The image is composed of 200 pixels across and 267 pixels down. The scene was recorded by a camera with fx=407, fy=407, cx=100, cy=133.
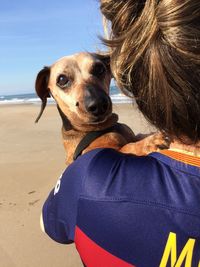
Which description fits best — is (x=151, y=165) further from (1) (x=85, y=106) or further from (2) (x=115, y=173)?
(1) (x=85, y=106)

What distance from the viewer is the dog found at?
8.14 ft

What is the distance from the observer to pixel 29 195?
4.47 meters

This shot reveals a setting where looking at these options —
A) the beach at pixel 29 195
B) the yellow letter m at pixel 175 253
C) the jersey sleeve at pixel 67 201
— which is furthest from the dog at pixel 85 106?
the yellow letter m at pixel 175 253

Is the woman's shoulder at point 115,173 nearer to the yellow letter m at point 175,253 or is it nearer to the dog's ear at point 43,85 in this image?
the yellow letter m at point 175,253

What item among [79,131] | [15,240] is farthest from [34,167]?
[79,131]

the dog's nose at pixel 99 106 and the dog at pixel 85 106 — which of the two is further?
the dog's nose at pixel 99 106

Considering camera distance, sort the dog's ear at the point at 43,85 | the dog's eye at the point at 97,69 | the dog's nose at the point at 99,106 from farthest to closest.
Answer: the dog's ear at the point at 43,85, the dog's eye at the point at 97,69, the dog's nose at the point at 99,106

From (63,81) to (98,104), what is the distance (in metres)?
0.67

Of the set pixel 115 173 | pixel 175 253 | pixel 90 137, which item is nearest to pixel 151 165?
pixel 115 173

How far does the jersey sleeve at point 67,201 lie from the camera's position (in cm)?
134

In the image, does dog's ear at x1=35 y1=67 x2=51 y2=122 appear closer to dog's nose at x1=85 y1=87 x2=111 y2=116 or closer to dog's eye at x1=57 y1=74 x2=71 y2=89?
dog's eye at x1=57 y1=74 x2=71 y2=89

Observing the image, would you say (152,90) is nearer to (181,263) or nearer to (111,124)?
(181,263)

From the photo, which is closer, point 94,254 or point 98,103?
point 94,254

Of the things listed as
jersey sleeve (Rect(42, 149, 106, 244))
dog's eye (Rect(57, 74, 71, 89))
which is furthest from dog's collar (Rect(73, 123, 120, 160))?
jersey sleeve (Rect(42, 149, 106, 244))
